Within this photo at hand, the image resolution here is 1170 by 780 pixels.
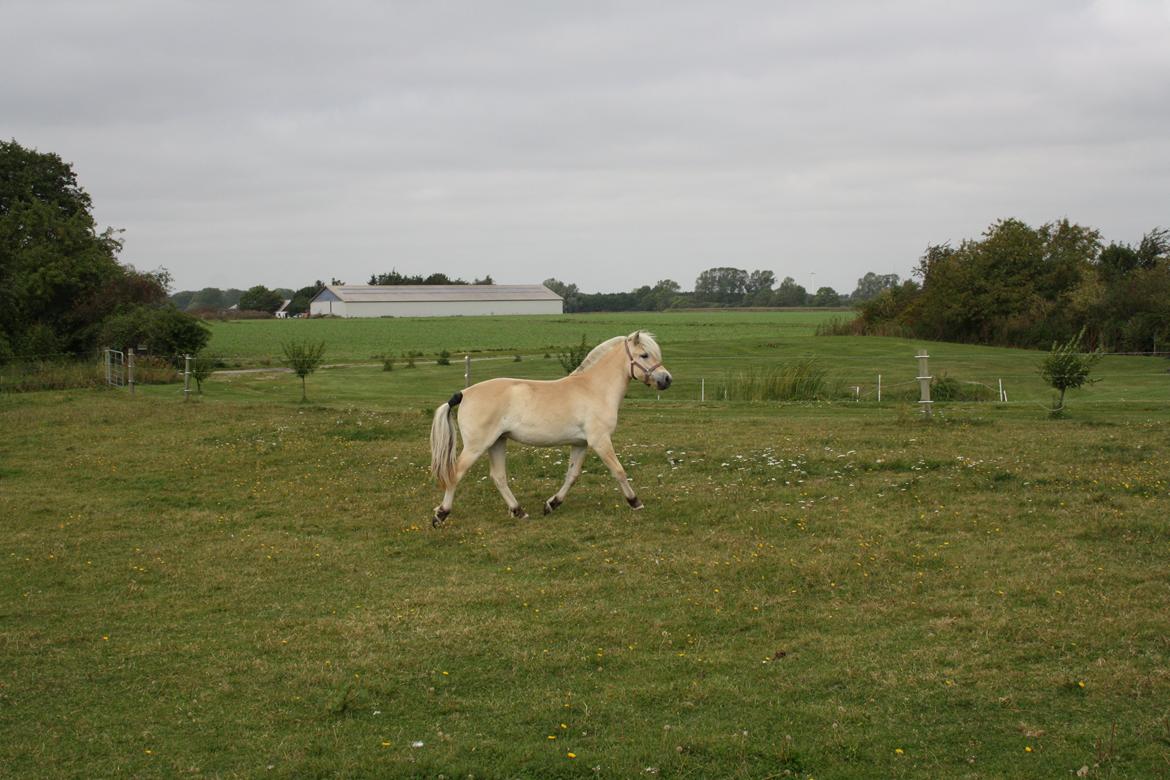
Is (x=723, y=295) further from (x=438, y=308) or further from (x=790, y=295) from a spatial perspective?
(x=438, y=308)

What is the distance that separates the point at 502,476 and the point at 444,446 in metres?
0.77

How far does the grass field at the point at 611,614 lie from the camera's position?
541 centimetres

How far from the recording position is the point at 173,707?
6098 mm

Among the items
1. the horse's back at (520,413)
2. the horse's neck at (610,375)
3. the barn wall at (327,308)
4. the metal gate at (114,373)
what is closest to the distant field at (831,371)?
the metal gate at (114,373)

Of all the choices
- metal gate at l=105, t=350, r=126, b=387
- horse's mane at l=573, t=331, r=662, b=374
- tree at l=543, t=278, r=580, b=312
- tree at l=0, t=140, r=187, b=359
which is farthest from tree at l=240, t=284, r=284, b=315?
horse's mane at l=573, t=331, r=662, b=374

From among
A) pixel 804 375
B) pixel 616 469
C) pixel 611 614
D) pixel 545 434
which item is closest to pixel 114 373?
pixel 804 375

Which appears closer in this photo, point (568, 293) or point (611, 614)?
point (611, 614)

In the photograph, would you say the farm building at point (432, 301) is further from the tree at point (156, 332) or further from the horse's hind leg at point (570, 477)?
the horse's hind leg at point (570, 477)

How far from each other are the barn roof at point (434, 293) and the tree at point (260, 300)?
22.1 meters

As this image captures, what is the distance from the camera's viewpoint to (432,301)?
130m

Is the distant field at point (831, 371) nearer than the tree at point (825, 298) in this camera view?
Yes

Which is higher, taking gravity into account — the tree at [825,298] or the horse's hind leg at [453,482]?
the tree at [825,298]

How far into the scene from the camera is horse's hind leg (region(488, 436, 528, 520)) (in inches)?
443

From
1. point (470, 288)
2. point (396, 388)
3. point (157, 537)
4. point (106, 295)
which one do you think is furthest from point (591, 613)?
point (470, 288)
